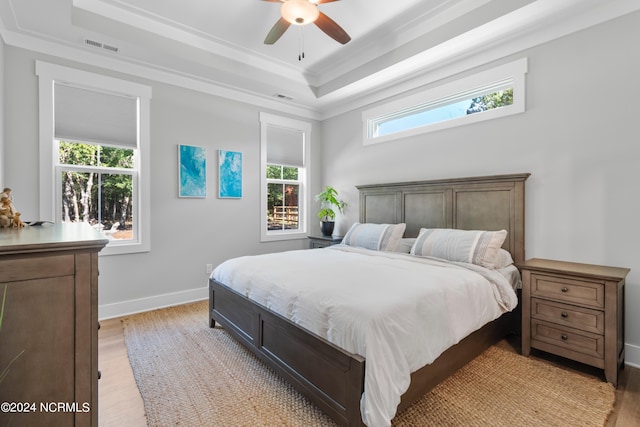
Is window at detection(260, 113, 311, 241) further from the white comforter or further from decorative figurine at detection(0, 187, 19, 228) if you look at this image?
decorative figurine at detection(0, 187, 19, 228)

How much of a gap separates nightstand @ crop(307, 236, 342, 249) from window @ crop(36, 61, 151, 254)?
225cm

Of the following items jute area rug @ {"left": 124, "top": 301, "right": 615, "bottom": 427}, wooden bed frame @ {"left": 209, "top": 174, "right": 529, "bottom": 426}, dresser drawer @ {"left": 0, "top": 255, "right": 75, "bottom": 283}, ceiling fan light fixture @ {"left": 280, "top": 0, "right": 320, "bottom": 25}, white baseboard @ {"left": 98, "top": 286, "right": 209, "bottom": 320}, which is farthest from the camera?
white baseboard @ {"left": 98, "top": 286, "right": 209, "bottom": 320}

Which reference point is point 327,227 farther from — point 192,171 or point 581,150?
point 581,150

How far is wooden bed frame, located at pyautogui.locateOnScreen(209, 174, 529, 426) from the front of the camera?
64.0 inches

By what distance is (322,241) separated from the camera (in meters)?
4.53

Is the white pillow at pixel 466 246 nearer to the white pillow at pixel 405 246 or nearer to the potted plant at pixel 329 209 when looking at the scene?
the white pillow at pixel 405 246

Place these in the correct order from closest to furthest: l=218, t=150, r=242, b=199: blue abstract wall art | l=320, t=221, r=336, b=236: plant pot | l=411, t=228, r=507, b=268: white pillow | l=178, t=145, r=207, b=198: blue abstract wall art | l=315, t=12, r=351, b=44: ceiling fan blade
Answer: l=315, t=12, r=351, b=44: ceiling fan blade < l=411, t=228, r=507, b=268: white pillow < l=178, t=145, r=207, b=198: blue abstract wall art < l=218, t=150, r=242, b=199: blue abstract wall art < l=320, t=221, r=336, b=236: plant pot

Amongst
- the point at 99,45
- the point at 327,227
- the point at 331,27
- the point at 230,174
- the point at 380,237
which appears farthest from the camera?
the point at 327,227

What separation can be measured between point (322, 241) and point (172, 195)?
210 centimetres

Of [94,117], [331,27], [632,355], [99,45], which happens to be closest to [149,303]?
[94,117]

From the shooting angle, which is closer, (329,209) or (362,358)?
(362,358)

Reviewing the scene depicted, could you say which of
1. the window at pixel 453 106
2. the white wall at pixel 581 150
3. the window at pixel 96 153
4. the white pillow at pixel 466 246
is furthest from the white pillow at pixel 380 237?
the window at pixel 96 153

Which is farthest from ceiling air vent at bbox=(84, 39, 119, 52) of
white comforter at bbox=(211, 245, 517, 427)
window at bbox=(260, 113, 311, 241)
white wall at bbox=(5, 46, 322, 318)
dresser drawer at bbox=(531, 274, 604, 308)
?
dresser drawer at bbox=(531, 274, 604, 308)

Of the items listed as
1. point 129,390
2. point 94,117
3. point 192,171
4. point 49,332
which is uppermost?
point 94,117
